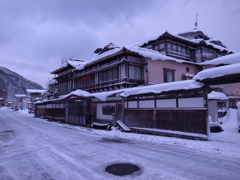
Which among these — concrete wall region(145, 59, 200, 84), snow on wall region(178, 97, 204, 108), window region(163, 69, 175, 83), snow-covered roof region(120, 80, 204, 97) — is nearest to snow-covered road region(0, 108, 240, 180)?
snow on wall region(178, 97, 204, 108)

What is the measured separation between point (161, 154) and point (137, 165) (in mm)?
1936

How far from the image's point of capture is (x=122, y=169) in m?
5.78

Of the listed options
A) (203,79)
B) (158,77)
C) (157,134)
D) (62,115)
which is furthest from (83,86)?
(203,79)

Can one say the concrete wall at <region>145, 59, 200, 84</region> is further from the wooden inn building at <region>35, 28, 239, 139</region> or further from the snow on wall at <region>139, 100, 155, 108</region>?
the snow on wall at <region>139, 100, 155, 108</region>

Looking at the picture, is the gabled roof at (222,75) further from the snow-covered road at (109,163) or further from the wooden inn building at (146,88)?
the snow-covered road at (109,163)

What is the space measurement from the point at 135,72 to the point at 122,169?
16.2 m

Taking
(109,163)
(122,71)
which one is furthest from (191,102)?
(122,71)

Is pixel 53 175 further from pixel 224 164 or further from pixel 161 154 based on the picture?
pixel 224 164

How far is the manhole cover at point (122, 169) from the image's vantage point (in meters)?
5.48

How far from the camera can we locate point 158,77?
2180 centimetres

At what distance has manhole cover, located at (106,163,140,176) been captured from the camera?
5.48 metres

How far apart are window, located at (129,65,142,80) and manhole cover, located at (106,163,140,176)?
15.0 m

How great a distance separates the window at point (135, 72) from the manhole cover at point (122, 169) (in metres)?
15.0

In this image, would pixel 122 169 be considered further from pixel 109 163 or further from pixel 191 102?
pixel 191 102
